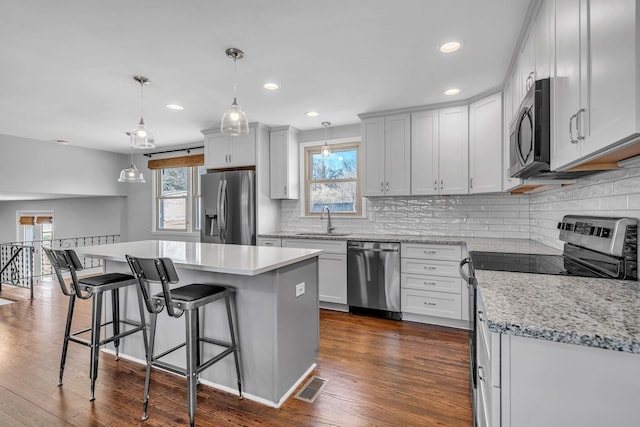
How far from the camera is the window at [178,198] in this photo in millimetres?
5500

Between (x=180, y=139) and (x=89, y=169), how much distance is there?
207 cm

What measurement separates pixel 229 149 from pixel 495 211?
3550 mm

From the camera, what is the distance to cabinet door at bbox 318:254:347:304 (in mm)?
3643

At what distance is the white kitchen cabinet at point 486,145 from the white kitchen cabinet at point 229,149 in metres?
2.72

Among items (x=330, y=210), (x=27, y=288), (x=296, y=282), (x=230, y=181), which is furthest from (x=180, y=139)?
(x=296, y=282)

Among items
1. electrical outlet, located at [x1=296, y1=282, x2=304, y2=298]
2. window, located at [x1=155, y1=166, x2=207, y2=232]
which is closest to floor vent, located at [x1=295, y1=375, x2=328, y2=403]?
electrical outlet, located at [x1=296, y1=282, x2=304, y2=298]

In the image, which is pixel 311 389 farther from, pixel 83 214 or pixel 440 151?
pixel 83 214

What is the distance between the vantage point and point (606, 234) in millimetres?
1446

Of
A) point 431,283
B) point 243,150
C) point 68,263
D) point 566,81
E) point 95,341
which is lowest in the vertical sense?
point 95,341

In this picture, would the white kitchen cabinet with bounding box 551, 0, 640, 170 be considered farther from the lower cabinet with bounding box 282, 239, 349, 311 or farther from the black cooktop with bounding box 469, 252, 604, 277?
the lower cabinet with bounding box 282, 239, 349, 311

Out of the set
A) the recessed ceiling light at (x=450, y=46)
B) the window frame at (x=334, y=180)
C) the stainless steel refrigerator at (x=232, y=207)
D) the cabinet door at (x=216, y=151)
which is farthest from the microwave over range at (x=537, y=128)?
the cabinet door at (x=216, y=151)

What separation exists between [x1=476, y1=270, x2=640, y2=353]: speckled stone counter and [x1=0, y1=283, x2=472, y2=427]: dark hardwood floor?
3.46 feet

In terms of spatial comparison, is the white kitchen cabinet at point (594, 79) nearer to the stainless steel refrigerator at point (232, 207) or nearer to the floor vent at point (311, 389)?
the floor vent at point (311, 389)

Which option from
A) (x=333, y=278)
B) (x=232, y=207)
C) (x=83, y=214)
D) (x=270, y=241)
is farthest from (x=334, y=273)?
(x=83, y=214)
